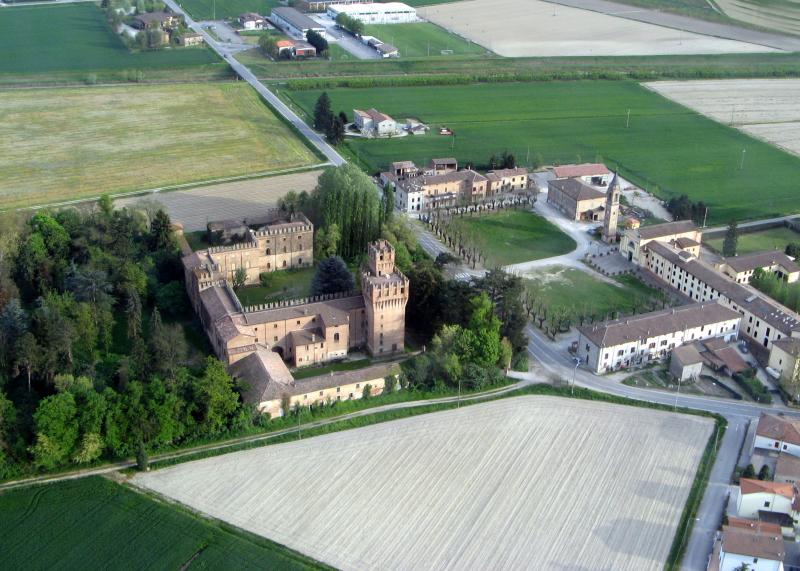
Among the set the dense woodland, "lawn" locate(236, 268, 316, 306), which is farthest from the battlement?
"lawn" locate(236, 268, 316, 306)

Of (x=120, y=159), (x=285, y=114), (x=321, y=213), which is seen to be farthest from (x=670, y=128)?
(x=120, y=159)

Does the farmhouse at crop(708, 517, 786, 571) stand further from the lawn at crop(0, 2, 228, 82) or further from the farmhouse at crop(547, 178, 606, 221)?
the lawn at crop(0, 2, 228, 82)

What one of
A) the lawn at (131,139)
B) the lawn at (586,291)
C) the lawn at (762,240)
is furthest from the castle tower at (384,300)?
the lawn at (131,139)

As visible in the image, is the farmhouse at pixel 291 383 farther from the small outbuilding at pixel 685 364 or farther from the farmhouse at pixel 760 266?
the farmhouse at pixel 760 266

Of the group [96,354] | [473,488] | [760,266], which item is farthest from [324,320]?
[760,266]

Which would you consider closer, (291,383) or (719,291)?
(291,383)

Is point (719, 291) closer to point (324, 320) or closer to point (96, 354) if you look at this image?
point (324, 320)

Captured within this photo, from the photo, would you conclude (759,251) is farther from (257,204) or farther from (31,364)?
(31,364)
